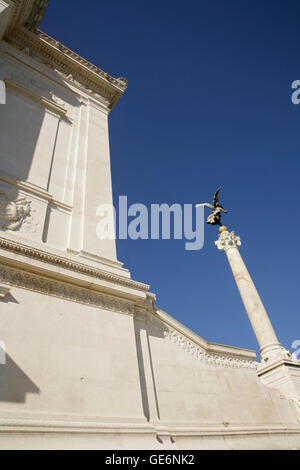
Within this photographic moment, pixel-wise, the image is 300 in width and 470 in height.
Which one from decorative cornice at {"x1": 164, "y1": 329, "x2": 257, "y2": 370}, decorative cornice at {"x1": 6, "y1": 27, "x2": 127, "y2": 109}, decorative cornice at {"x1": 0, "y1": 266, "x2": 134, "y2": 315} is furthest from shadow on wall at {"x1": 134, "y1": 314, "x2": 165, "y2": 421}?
decorative cornice at {"x1": 6, "y1": 27, "x2": 127, "y2": 109}

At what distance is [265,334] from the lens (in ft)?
53.0

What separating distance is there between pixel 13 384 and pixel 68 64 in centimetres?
1544

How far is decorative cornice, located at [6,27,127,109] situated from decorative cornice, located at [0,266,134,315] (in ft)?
39.4

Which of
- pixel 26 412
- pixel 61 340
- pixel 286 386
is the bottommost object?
pixel 26 412

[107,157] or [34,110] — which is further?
[107,157]

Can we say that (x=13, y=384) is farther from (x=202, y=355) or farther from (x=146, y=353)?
(x=202, y=355)

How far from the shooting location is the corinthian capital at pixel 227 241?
65.9 feet

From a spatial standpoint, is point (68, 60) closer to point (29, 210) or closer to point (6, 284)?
point (29, 210)

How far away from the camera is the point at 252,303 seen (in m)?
17.2

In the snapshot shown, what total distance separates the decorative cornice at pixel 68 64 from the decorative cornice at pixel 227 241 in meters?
10.2

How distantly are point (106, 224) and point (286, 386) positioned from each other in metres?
9.46

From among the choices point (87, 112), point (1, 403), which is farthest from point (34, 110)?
point (1, 403)

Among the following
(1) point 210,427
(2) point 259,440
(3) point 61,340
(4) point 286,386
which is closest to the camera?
(3) point 61,340
